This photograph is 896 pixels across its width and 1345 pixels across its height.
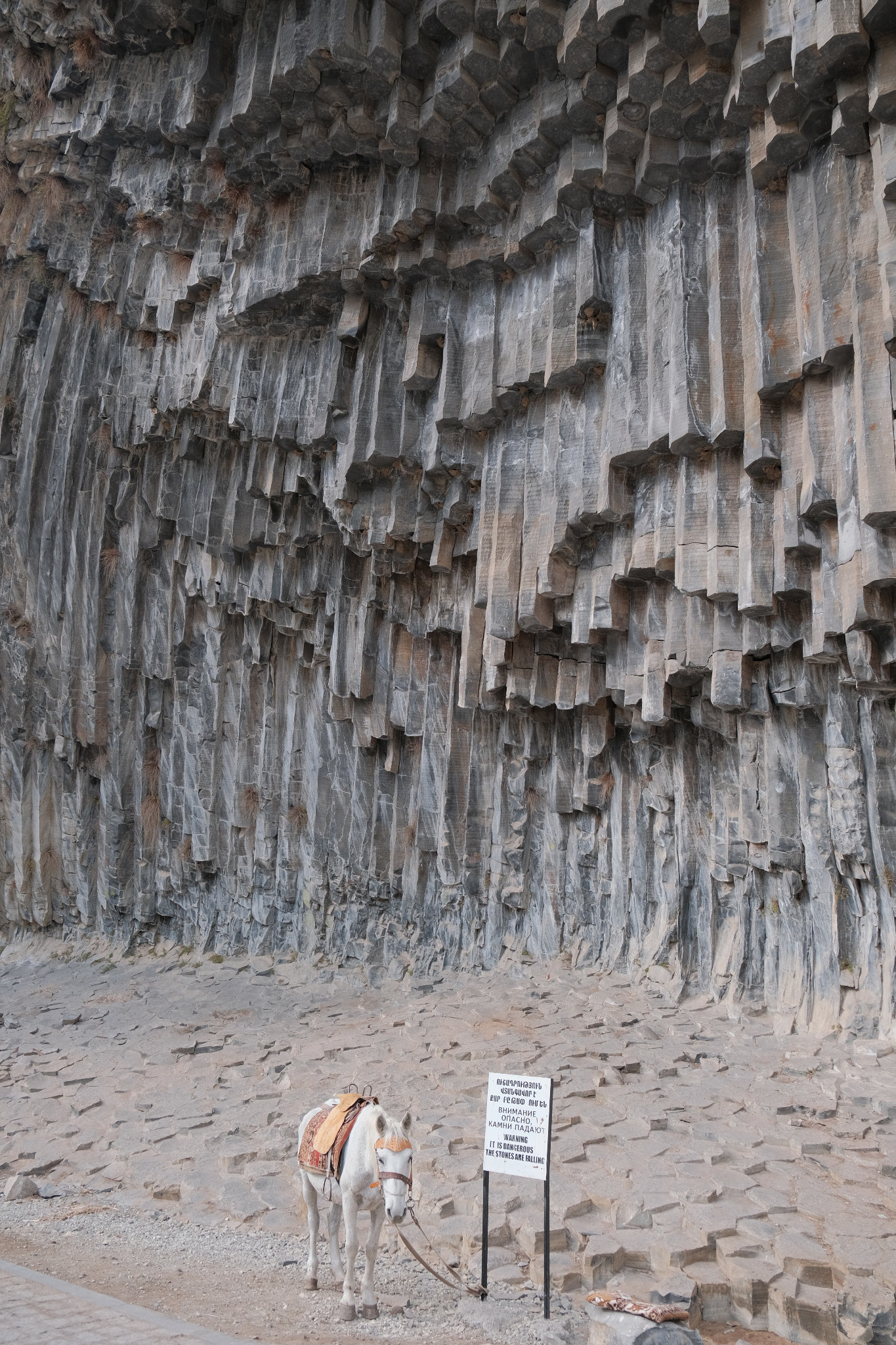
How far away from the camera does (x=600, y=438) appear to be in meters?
9.53

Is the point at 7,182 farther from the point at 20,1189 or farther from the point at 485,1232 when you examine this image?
the point at 485,1232

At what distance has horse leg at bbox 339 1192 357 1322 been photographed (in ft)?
14.1

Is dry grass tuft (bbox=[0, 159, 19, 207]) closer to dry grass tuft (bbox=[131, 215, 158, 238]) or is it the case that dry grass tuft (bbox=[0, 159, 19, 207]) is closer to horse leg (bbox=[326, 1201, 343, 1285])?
dry grass tuft (bbox=[131, 215, 158, 238])

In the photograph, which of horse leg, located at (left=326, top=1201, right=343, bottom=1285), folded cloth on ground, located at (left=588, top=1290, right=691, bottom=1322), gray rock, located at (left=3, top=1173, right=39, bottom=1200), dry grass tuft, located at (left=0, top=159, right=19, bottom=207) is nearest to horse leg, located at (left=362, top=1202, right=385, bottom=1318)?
horse leg, located at (left=326, top=1201, right=343, bottom=1285)

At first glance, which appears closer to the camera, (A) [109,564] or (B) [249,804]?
(B) [249,804]

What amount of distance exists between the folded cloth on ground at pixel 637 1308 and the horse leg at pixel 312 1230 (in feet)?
4.36

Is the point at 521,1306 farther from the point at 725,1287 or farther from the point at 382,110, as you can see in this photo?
the point at 382,110

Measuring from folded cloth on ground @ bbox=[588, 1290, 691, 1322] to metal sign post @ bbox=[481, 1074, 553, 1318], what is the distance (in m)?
0.27

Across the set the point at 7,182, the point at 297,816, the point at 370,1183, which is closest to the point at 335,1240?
the point at 370,1183

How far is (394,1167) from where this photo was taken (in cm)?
418

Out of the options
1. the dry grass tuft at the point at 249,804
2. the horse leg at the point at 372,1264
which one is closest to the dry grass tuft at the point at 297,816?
the dry grass tuft at the point at 249,804

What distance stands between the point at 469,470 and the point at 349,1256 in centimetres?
851

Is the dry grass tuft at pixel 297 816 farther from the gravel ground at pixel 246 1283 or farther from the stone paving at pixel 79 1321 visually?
the stone paving at pixel 79 1321

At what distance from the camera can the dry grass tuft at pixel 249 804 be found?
1717cm
